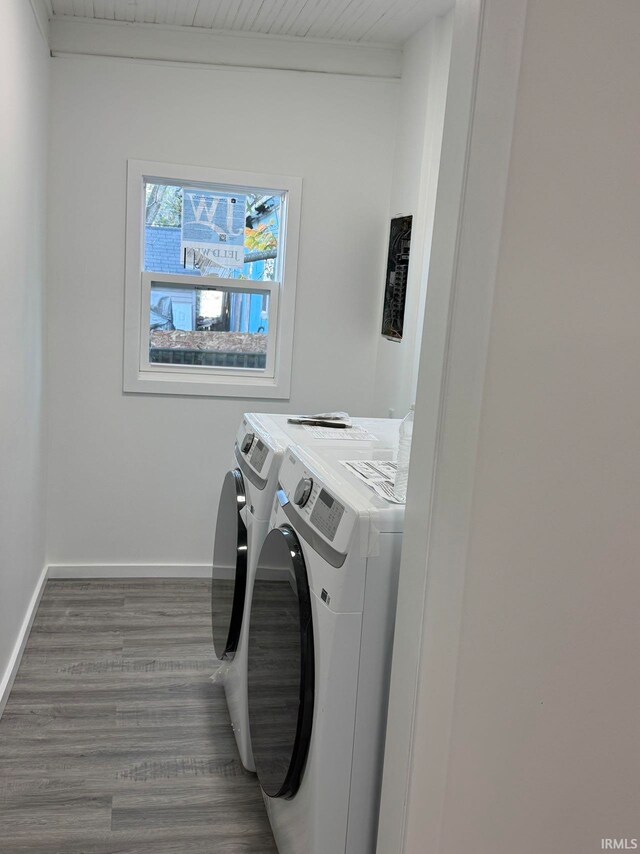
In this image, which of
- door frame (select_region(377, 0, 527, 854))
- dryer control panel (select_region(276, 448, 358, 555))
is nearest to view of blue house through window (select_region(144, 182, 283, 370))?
dryer control panel (select_region(276, 448, 358, 555))

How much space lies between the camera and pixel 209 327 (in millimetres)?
3951

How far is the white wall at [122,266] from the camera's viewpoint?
11.7 ft

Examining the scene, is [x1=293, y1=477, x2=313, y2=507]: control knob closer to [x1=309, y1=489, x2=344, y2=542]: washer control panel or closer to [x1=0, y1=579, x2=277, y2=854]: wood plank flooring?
[x1=309, y1=489, x2=344, y2=542]: washer control panel

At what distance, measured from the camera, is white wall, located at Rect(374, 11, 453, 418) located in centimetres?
331

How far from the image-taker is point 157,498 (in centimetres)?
391

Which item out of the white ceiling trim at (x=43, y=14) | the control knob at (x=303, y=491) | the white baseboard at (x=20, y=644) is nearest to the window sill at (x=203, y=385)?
the white baseboard at (x=20, y=644)

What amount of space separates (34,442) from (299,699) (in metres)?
1.99

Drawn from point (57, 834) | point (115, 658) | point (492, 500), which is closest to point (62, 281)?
point (115, 658)

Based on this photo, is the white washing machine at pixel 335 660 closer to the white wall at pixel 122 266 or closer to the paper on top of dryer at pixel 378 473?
the paper on top of dryer at pixel 378 473

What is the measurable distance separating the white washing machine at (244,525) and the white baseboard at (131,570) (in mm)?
1306

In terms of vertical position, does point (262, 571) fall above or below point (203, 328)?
below

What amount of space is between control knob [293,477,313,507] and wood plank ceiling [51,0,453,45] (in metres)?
2.15

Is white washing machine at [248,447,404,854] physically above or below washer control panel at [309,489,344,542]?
below

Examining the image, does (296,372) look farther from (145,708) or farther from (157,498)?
(145,708)
